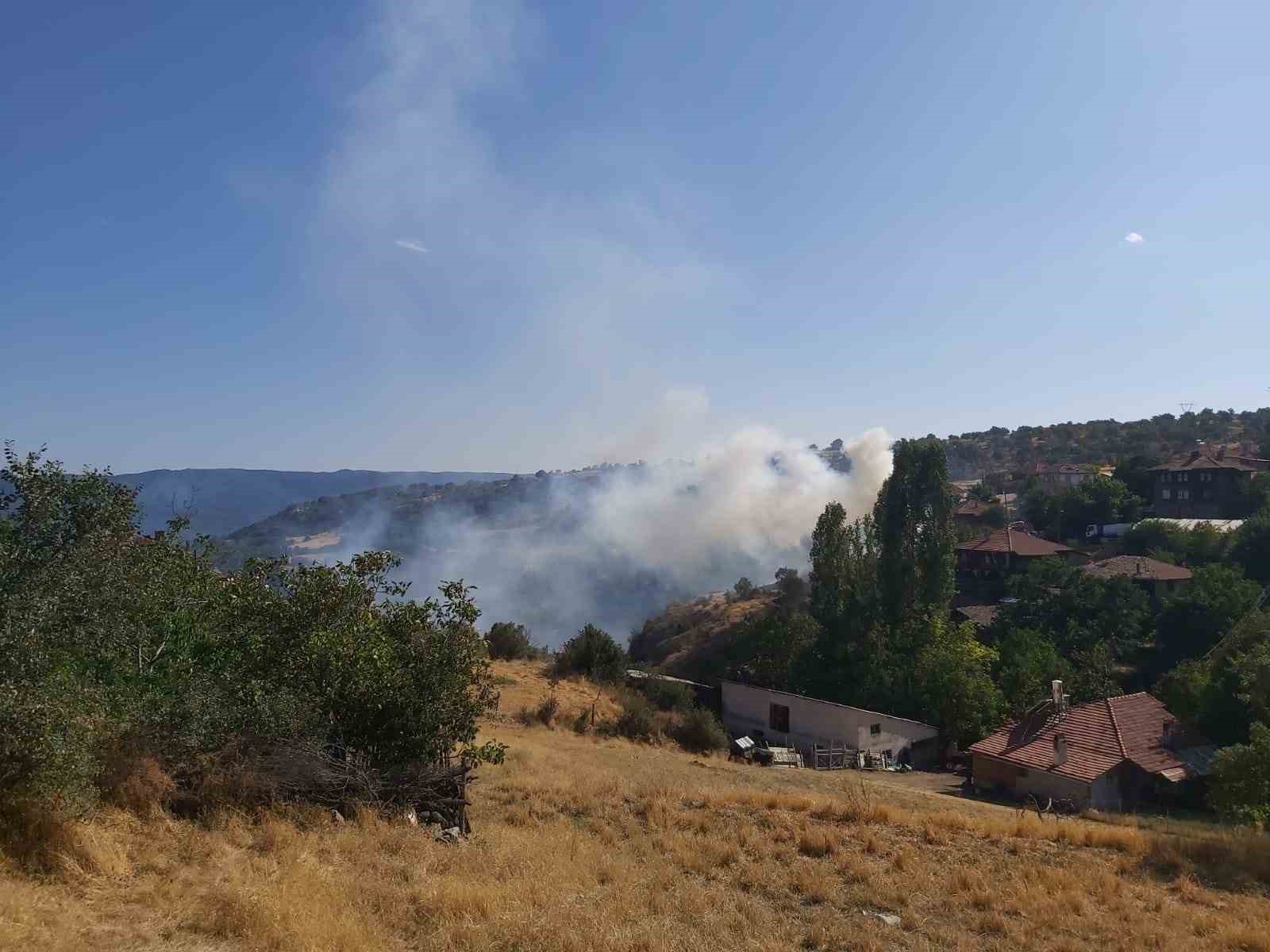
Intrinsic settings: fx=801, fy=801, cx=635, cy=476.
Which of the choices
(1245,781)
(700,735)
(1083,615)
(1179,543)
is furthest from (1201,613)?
(700,735)

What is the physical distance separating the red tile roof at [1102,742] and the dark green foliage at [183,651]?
63.3ft

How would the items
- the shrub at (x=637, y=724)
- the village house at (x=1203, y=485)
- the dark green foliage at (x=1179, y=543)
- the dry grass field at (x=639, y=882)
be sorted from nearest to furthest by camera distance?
the dry grass field at (x=639, y=882) < the shrub at (x=637, y=724) < the dark green foliage at (x=1179, y=543) < the village house at (x=1203, y=485)

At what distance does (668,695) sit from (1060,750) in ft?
50.2

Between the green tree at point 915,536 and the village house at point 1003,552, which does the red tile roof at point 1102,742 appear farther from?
the village house at point 1003,552

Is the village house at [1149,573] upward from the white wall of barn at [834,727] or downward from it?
upward

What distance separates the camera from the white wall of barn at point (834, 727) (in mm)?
29984

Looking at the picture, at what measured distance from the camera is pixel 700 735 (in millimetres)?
29875

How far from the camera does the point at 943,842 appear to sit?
13680mm

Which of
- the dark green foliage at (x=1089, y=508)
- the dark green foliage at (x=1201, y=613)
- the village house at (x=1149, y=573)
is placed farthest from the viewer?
the dark green foliage at (x=1089, y=508)

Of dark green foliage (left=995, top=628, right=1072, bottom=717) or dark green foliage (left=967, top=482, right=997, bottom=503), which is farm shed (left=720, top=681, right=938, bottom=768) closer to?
dark green foliage (left=995, top=628, right=1072, bottom=717)

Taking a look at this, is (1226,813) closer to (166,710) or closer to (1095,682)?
(1095,682)

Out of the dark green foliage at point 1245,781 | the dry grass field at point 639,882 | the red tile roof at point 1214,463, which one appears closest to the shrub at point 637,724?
the dry grass field at point 639,882

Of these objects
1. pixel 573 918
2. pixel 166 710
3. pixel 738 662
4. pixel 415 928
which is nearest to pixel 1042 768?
pixel 738 662

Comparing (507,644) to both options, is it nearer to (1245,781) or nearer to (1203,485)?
(1245,781)
